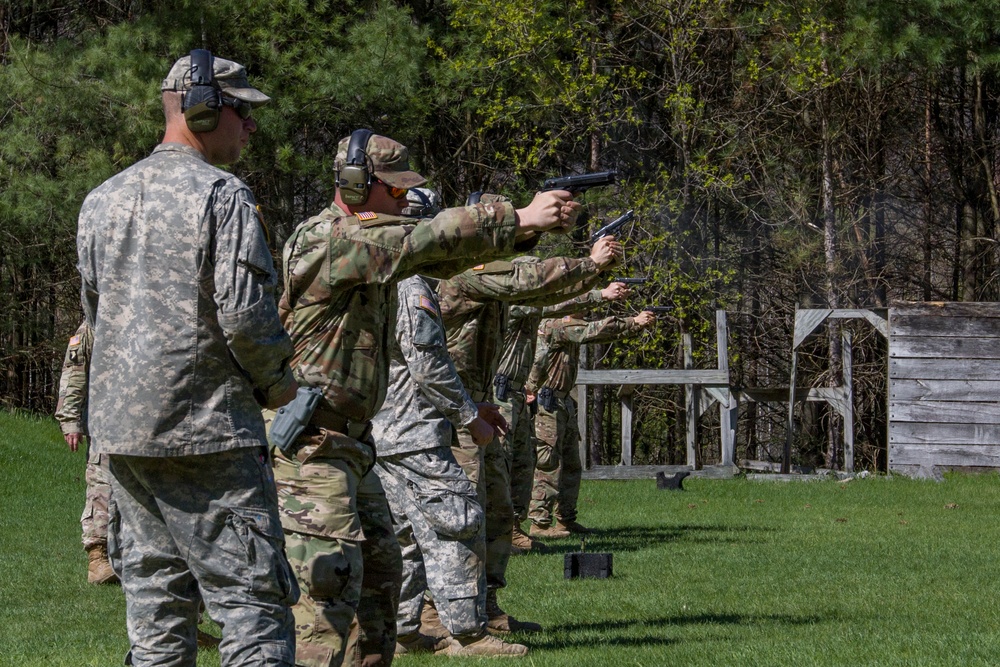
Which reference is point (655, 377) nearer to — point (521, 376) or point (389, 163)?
point (521, 376)

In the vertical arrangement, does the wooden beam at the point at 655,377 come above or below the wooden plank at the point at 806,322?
below

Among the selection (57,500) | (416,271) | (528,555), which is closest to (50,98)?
(57,500)

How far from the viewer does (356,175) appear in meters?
5.57

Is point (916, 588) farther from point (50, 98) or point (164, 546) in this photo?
point (50, 98)

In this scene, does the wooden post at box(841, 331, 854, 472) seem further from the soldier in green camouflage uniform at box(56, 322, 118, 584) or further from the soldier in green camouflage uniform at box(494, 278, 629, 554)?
the soldier in green camouflage uniform at box(56, 322, 118, 584)

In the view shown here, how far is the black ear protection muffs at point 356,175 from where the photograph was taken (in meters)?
5.57

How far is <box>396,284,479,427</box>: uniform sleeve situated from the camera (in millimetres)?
6820

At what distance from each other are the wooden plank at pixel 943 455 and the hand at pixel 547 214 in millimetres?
16214

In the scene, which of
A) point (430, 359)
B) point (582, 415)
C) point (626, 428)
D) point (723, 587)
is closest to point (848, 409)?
point (626, 428)

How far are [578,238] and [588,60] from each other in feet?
11.2

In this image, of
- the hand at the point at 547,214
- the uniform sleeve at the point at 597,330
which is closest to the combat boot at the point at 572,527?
the uniform sleeve at the point at 597,330

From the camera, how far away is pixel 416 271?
516cm

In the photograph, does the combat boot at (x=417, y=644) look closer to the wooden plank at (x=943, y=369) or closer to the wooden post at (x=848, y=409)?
the wooden post at (x=848, y=409)

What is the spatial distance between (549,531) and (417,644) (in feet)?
21.9
